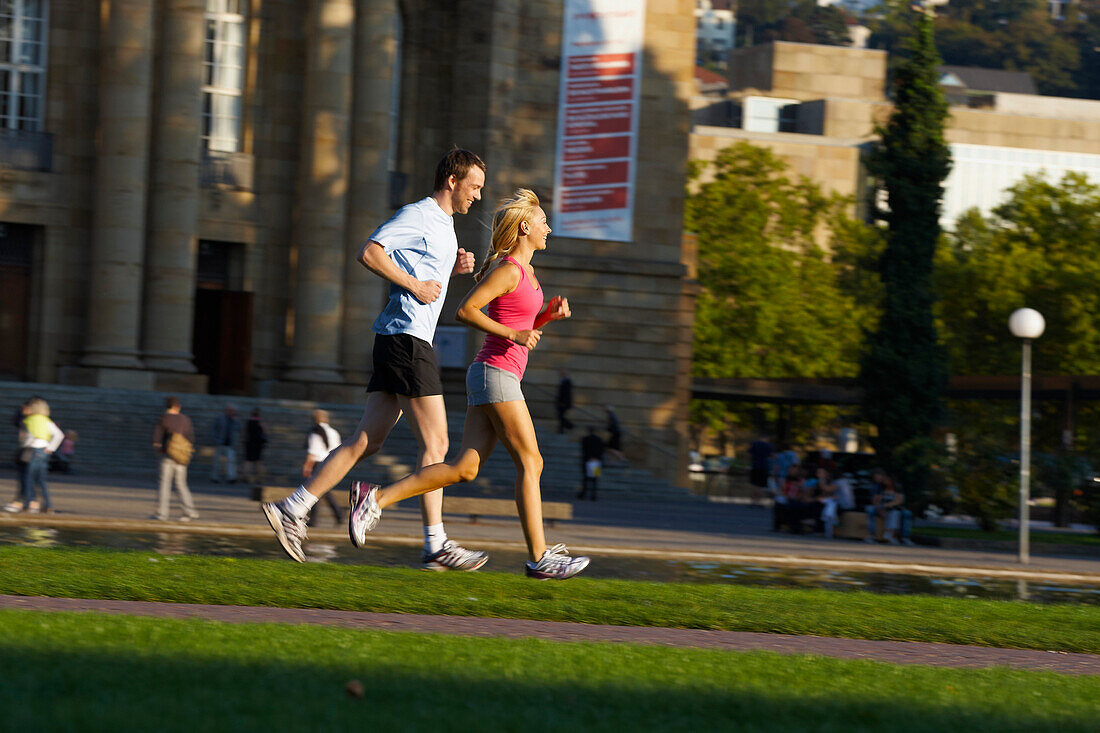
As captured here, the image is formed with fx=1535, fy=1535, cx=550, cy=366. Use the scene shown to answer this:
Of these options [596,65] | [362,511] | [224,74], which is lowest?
[362,511]

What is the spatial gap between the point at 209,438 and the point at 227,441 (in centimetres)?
233

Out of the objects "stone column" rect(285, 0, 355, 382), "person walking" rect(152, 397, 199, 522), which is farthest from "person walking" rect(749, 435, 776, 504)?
"person walking" rect(152, 397, 199, 522)

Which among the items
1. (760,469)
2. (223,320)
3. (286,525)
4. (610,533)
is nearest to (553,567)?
(286,525)

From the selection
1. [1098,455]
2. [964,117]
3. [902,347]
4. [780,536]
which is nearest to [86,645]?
[780,536]

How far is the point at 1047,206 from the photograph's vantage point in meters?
62.3

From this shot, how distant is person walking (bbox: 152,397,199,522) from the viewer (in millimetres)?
19016

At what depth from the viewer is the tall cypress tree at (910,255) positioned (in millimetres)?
33281

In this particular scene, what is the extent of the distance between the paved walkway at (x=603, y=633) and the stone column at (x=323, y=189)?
99.2 ft

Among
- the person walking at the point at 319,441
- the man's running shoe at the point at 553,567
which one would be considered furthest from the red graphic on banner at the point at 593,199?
the man's running shoe at the point at 553,567

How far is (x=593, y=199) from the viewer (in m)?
39.5

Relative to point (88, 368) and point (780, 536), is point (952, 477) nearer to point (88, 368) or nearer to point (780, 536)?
point (780, 536)

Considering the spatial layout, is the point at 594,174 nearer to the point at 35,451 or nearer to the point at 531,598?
the point at 35,451

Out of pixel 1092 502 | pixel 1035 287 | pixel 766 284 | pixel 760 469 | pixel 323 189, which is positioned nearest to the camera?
pixel 1092 502

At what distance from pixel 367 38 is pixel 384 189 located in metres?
3.74
